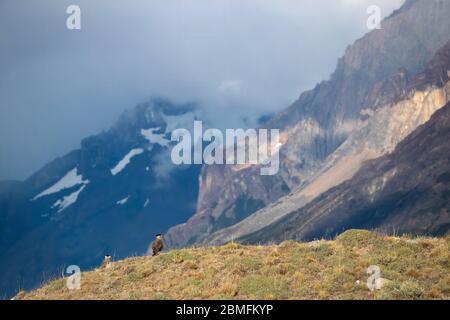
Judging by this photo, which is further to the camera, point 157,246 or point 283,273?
point 157,246

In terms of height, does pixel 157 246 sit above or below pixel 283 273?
above

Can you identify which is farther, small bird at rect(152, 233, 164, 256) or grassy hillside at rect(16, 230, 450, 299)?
small bird at rect(152, 233, 164, 256)

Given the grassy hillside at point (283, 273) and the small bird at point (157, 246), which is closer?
the grassy hillside at point (283, 273)

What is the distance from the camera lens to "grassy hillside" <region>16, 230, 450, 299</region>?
40.1m

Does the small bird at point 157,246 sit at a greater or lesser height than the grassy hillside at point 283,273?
greater

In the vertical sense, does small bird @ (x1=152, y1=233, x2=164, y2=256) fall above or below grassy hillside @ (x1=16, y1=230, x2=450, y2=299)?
above

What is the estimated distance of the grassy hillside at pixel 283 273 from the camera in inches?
1578

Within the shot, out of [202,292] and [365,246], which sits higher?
[365,246]

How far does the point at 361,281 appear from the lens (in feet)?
137

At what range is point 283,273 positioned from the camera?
44.2 metres
